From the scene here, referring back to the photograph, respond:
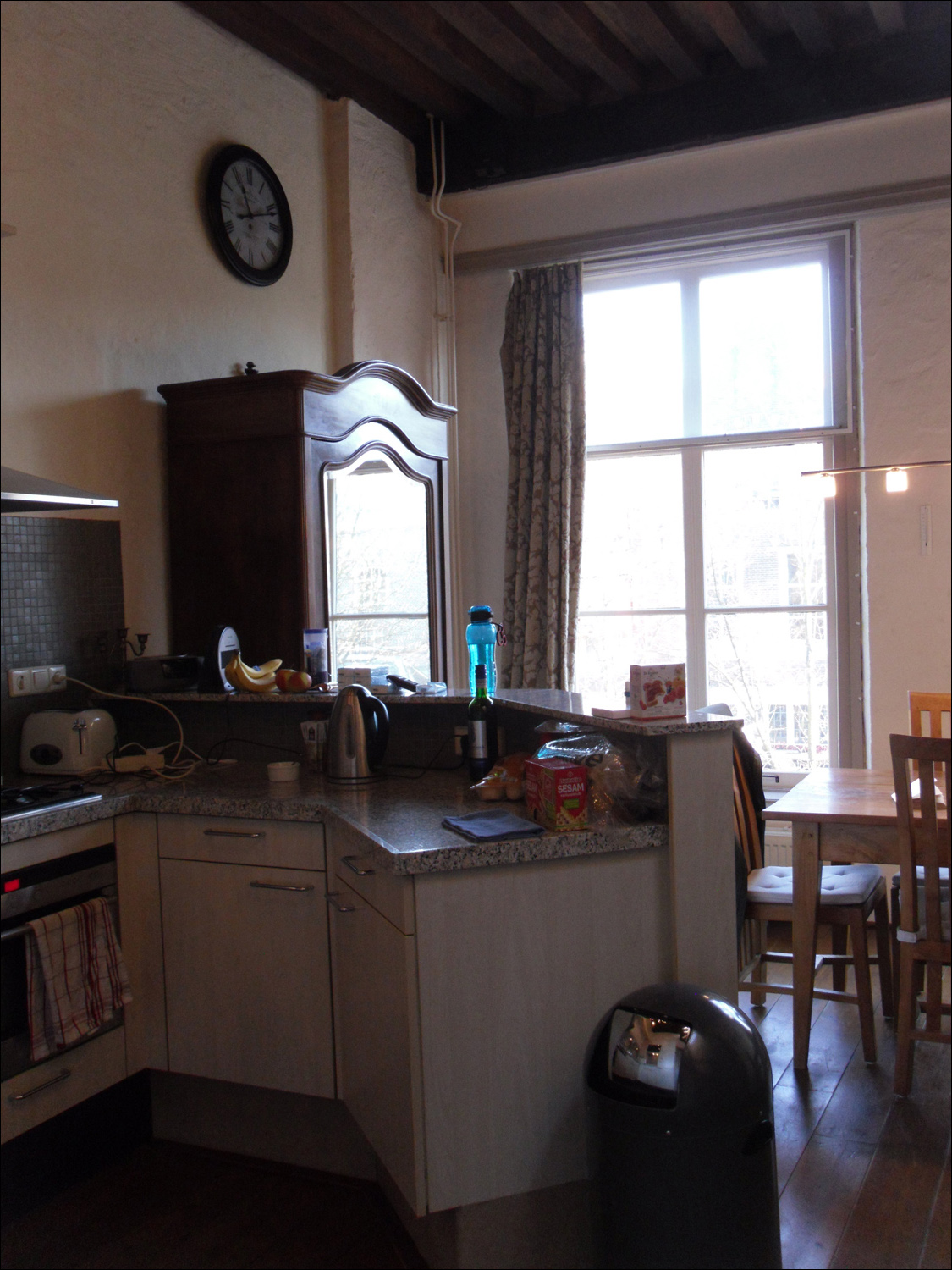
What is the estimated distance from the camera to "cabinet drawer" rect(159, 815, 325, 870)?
221 centimetres

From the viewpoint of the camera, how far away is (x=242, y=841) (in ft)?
7.45

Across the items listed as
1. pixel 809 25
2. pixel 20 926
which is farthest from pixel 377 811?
pixel 809 25

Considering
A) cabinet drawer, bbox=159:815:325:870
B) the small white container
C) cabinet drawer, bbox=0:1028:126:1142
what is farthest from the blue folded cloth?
cabinet drawer, bbox=0:1028:126:1142

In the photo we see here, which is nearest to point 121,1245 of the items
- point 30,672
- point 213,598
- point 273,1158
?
point 273,1158

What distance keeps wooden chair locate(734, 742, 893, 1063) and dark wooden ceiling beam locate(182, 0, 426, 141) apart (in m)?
2.87

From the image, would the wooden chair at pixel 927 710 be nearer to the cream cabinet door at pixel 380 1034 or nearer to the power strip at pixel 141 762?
the cream cabinet door at pixel 380 1034

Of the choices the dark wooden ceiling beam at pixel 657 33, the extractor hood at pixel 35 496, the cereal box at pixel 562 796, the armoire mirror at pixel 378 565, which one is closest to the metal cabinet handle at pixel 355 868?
the cereal box at pixel 562 796

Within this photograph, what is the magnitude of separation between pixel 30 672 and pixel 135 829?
1.99ft

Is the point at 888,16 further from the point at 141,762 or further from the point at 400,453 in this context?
the point at 141,762

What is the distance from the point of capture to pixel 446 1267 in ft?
6.45

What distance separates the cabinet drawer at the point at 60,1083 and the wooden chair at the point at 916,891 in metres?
1.97

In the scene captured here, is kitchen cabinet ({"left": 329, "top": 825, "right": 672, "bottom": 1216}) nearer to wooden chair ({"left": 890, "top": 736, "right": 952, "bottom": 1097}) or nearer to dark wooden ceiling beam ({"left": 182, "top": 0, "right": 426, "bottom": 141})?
wooden chair ({"left": 890, "top": 736, "right": 952, "bottom": 1097})

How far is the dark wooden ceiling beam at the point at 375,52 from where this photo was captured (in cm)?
351

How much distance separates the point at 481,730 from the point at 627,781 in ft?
1.73
